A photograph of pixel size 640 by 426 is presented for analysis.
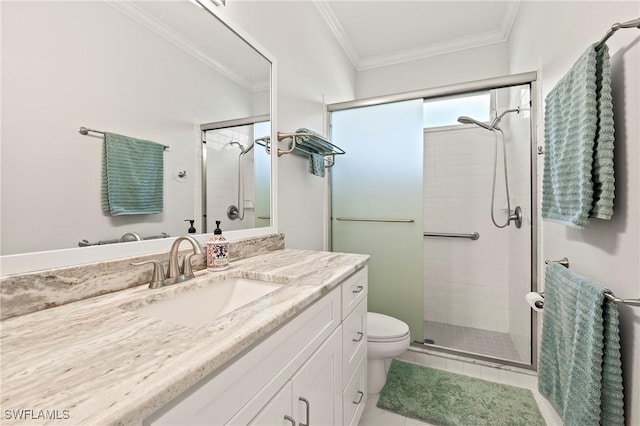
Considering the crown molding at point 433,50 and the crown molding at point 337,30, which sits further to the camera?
the crown molding at point 433,50

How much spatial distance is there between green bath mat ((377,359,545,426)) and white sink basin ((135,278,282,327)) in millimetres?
1154

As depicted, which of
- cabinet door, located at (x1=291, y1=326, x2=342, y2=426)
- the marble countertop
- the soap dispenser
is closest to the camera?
the marble countertop

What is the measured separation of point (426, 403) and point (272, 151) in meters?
1.68

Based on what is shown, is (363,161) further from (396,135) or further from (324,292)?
(324,292)

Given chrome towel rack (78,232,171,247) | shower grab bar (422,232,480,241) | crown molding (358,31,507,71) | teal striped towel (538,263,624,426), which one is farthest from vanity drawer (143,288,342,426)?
crown molding (358,31,507,71)

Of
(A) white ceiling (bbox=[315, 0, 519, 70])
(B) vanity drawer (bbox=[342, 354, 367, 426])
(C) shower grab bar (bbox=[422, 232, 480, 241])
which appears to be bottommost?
(B) vanity drawer (bbox=[342, 354, 367, 426])

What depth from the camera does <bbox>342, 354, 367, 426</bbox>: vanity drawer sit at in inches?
45.7

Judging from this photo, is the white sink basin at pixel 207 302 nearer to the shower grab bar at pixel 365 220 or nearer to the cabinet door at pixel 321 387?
the cabinet door at pixel 321 387

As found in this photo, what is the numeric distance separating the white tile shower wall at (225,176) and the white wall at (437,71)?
6.73ft

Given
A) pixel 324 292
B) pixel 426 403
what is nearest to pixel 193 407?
pixel 324 292

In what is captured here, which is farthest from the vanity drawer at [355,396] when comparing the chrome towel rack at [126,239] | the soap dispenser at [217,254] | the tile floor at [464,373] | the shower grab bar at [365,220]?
the shower grab bar at [365,220]

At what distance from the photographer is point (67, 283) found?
2.38ft

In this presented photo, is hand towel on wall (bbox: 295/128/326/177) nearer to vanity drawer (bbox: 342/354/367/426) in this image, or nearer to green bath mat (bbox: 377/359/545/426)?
vanity drawer (bbox: 342/354/367/426)

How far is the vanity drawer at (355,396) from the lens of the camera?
1161mm
